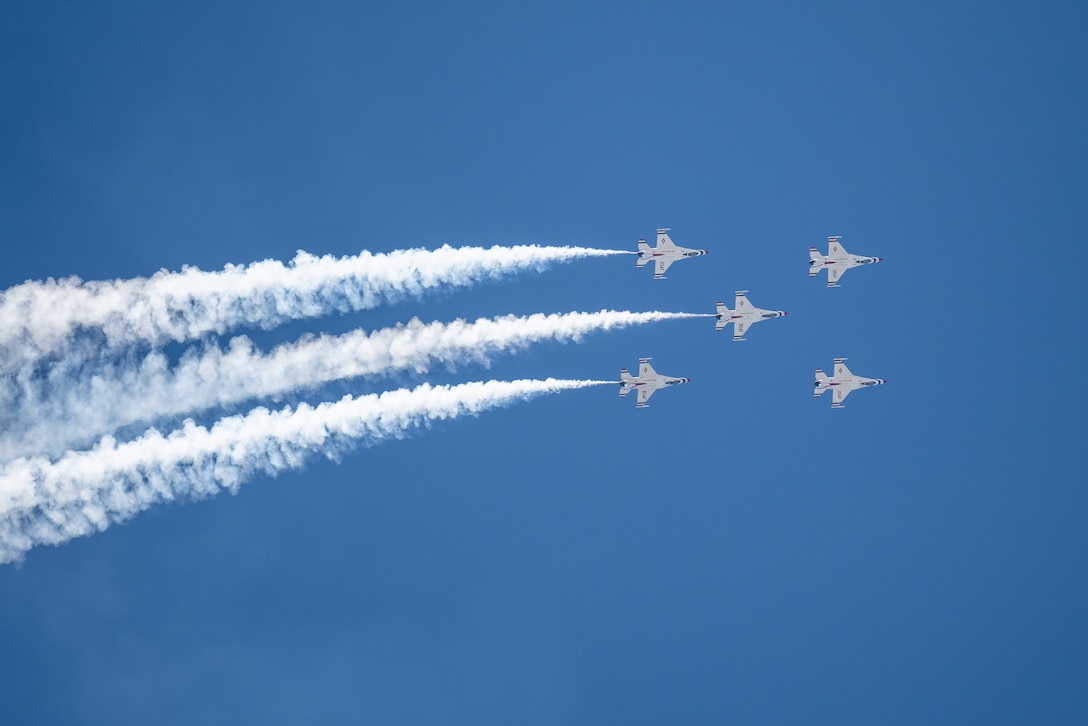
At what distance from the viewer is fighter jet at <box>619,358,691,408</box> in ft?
211

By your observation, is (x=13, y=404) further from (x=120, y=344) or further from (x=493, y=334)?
(x=493, y=334)

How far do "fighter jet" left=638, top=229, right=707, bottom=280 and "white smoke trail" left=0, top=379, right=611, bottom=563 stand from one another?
10.2 meters

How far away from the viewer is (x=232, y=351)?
5903 cm

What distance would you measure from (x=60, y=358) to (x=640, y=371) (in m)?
23.3

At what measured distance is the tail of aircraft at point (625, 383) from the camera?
6412cm

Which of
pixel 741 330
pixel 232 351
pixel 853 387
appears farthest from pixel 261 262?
pixel 853 387

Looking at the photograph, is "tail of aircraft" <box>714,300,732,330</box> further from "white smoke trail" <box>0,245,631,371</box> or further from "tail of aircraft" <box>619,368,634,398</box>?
"white smoke trail" <box>0,245,631,371</box>

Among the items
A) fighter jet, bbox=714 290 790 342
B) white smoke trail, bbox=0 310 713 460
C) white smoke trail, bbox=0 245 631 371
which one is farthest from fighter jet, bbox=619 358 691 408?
white smoke trail, bbox=0 245 631 371

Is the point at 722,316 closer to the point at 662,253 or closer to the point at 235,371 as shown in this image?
the point at 662,253

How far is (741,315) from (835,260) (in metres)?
5.18

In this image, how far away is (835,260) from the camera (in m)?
67.7

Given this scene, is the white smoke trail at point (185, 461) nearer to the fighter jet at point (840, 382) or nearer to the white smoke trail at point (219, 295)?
the white smoke trail at point (219, 295)

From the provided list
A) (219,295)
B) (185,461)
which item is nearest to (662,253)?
(219,295)

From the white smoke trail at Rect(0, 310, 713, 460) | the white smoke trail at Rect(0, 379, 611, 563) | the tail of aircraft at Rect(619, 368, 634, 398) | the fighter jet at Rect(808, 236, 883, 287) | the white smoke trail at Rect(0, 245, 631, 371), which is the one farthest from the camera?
the fighter jet at Rect(808, 236, 883, 287)
